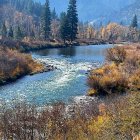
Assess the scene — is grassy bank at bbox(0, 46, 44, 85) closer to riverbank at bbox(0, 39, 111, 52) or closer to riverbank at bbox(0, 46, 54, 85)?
riverbank at bbox(0, 46, 54, 85)

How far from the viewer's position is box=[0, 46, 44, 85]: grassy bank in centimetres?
6066

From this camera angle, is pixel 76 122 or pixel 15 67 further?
pixel 15 67

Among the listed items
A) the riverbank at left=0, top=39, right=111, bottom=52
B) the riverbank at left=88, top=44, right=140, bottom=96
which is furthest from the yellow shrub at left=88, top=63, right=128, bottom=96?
the riverbank at left=0, top=39, right=111, bottom=52

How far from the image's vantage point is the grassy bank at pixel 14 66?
199 ft

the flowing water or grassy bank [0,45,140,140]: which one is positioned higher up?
grassy bank [0,45,140,140]

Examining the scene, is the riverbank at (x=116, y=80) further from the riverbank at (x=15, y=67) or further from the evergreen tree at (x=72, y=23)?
the evergreen tree at (x=72, y=23)

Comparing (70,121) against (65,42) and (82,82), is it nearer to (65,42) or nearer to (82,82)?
(82,82)

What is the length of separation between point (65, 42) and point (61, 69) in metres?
59.2

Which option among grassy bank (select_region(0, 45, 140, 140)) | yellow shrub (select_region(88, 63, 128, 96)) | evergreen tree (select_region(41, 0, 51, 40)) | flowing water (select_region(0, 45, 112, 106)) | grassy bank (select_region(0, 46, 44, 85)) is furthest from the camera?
evergreen tree (select_region(41, 0, 51, 40))

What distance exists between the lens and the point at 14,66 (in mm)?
65375

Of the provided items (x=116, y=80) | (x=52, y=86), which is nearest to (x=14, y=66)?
(x=52, y=86)

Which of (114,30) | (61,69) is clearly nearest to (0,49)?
(61,69)

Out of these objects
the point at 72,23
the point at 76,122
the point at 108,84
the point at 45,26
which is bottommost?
the point at 108,84

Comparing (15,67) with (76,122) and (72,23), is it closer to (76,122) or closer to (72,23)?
(76,122)
